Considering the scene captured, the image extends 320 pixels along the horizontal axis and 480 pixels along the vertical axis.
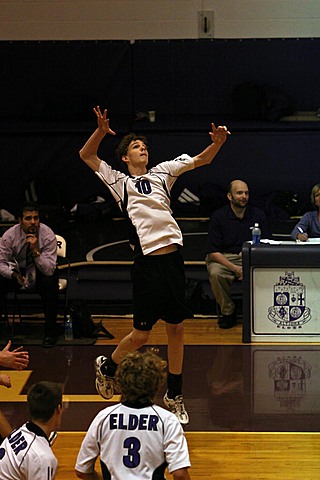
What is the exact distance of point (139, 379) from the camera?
4281mm

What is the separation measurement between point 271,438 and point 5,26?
34.3 ft

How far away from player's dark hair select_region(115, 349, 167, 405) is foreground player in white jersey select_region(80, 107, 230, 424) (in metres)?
2.14

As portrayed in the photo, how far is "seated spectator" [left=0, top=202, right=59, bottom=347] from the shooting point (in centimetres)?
885

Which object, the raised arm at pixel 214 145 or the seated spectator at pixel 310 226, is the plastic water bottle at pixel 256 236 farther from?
the raised arm at pixel 214 145

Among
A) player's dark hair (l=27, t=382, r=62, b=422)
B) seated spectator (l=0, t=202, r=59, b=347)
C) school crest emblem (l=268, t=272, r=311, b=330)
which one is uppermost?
seated spectator (l=0, t=202, r=59, b=347)

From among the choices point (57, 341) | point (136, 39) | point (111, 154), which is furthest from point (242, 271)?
point (136, 39)

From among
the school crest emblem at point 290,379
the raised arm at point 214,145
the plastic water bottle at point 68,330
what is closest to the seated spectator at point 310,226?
the school crest emblem at point 290,379

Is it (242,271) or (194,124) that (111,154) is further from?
(242,271)

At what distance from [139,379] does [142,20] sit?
11.7m

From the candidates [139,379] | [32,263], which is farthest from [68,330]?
[139,379]

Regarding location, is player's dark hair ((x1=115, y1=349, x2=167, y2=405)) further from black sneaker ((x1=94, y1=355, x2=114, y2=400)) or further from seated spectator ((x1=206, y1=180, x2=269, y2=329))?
seated spectator ((x1=206, y1=180, x2=269, y2=329))

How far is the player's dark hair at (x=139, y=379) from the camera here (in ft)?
14.1

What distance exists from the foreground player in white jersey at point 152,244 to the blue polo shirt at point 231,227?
282 cm

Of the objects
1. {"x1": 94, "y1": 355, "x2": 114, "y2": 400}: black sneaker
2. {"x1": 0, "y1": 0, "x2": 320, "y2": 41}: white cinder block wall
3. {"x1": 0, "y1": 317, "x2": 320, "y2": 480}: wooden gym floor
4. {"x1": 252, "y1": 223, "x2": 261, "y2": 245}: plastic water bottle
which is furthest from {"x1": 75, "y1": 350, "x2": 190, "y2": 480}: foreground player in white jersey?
{"x1": 0, "y1": 0, "x2": 320, "y2": 41}: white cinder block wall
